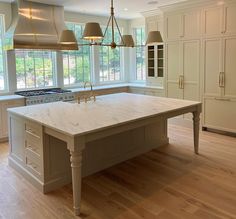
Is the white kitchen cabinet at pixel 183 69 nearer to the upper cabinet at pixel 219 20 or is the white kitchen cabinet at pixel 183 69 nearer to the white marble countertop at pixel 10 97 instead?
the upper cabinet at pixel 219 20

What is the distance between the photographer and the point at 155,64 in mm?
6273

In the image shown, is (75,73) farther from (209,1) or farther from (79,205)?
(79,205)

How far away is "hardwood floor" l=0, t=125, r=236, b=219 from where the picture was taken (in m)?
2.50

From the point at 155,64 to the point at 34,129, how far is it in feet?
13.2

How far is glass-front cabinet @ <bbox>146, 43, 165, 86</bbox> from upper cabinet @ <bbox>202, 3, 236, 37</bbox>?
137 cm

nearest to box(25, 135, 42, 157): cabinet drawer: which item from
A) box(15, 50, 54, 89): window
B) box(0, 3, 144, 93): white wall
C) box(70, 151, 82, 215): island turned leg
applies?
box(70, 151, 82, 215): island turned leg

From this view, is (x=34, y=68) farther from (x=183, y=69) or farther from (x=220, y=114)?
(x=220, y=114)

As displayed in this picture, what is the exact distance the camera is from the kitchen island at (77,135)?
2.48 metres

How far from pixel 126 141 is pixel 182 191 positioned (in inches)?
46.1

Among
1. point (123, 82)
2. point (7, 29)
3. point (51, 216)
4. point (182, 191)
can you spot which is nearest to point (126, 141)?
point (182, 191)

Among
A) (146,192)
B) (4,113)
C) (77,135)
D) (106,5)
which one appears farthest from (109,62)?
(77,135)

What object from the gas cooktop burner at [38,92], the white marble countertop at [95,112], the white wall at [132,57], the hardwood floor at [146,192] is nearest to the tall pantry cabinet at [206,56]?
the hardwood floor at [146,192]

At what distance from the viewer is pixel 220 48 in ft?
15.4

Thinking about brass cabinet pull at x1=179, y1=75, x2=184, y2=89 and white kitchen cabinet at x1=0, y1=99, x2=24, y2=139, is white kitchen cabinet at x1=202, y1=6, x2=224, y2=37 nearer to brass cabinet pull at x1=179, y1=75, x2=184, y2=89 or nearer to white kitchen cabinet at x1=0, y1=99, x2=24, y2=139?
brass cabinet pull at x1=179, y1=75, x2=184, y2=89
